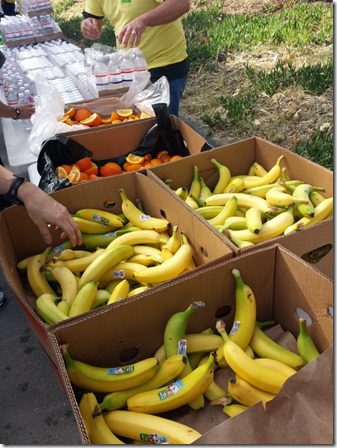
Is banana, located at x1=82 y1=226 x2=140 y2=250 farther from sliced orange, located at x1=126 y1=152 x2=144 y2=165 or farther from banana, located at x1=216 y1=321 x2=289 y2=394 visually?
banana, located at x1=216 y1=321 x2=289 y2=394

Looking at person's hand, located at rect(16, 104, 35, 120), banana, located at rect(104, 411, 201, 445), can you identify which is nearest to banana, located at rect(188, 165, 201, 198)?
banana, located at rect(104, 411, 201, 445)

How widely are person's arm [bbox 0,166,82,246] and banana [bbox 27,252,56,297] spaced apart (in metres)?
0.22

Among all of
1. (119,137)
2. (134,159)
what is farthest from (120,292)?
(119,137)

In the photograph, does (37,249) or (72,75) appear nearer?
(37,249)

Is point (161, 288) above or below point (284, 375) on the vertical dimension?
above

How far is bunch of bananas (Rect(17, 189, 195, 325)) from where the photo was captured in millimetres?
1723

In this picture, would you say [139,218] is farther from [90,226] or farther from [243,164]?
[243,164]

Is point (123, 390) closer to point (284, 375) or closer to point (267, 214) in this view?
point (284, 375)

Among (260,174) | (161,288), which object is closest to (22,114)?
(260,174)

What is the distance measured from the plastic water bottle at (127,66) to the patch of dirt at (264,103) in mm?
1746

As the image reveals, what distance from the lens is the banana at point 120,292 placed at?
1699 mm

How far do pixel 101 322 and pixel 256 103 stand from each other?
4.54 metres

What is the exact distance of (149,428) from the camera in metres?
1.30

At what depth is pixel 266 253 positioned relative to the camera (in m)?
1.61
